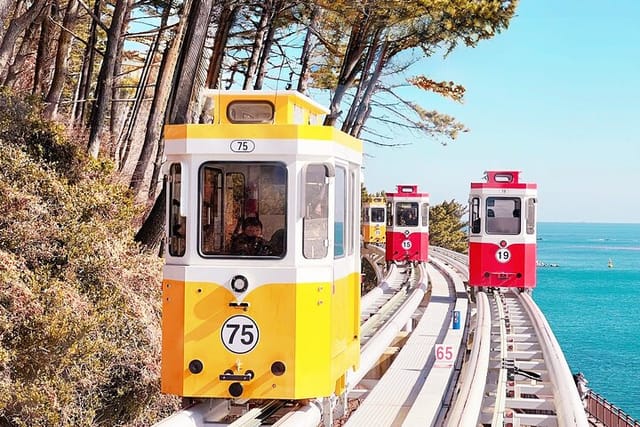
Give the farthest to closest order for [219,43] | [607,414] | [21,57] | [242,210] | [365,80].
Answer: [607,414]
[365,80]
[21,57]
[219,43]
[242,210]

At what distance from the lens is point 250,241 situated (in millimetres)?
7652

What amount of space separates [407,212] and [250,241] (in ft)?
72.6

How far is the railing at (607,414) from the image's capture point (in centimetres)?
2827

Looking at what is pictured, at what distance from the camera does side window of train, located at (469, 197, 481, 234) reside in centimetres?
1997

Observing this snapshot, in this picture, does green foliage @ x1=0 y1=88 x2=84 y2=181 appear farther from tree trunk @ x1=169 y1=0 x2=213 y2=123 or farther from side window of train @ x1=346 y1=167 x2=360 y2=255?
side window of train @ x1=346 y1=167 x2=360 y2=255

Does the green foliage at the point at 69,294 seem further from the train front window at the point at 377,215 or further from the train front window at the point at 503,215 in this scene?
the train front window at the point at 377,215

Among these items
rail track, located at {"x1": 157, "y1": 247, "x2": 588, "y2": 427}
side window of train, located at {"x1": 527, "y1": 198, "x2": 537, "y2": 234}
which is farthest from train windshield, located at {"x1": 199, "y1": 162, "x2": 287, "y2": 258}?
side window of train, located at {"x1": 527, "y1": 198, "x2": 537, "y2": 234}

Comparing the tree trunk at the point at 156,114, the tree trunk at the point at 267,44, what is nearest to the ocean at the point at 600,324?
the tree trunk at the point at 267,44

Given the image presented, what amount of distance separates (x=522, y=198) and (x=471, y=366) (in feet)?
25.2

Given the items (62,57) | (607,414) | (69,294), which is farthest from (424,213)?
(69,294)

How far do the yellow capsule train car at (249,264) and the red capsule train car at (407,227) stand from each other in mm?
21700

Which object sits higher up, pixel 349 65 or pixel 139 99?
pixel 349 65

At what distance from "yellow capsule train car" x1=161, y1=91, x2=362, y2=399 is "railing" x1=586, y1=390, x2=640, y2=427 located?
73.4 ft

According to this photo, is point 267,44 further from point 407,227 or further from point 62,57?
point 407,227
